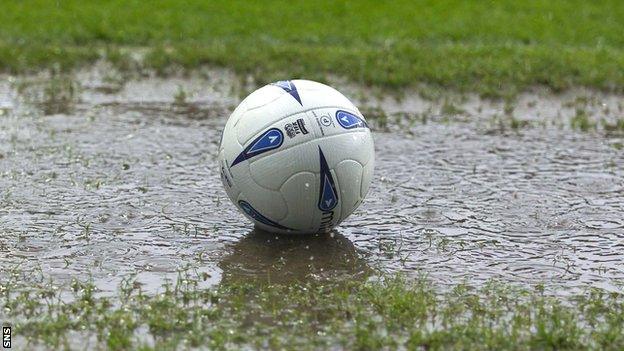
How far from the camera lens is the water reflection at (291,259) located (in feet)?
24.0

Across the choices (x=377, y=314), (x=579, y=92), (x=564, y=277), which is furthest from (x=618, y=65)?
Result: (x=377, y=314)

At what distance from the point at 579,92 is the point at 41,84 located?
6.15 meters

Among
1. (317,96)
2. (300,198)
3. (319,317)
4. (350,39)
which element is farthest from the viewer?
(350,39)

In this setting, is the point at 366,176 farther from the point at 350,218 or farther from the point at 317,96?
the point at 350,218

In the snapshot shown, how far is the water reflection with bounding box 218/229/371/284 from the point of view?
7.32m

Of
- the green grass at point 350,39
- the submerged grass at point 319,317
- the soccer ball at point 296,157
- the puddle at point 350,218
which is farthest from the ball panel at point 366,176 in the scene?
the green grass at point 350,39

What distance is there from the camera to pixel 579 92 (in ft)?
42.5

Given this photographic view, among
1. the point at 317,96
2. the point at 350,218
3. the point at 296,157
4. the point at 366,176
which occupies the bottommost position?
the point at 350,218

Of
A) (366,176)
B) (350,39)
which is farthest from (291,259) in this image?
(350,39)

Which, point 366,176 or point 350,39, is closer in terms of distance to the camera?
point 366,176

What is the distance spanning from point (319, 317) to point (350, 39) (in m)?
9.43
